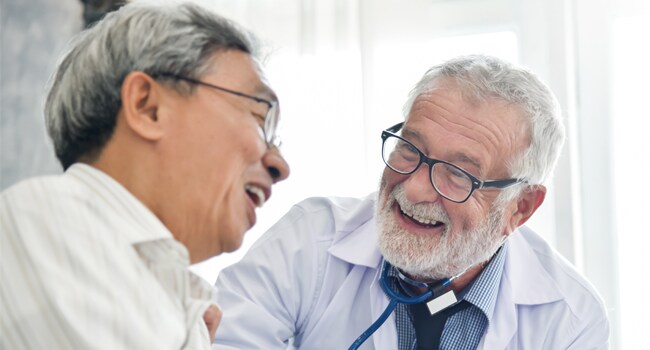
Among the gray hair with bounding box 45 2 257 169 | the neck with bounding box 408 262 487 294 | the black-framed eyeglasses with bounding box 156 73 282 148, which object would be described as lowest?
the neck with bounding box 408 262 487 294

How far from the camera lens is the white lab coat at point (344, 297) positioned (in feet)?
5.30

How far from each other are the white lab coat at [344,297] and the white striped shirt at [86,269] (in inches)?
27.5

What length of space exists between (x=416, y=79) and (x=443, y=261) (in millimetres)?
1096

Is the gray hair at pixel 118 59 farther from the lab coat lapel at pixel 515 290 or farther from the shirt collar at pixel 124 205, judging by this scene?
the lab coat lapel at pixel 515 290

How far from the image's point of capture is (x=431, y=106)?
5.45 feet

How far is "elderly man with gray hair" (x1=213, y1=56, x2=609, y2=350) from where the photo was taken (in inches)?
63.4

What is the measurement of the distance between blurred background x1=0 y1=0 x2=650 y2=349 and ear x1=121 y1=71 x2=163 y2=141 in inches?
46.5

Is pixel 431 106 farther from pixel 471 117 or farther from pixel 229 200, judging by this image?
pixel 229 200

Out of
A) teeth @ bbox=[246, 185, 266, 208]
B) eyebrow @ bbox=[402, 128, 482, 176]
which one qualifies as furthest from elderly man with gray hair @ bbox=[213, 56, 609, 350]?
teeth @ bbox=[246, 185, 266, 208]

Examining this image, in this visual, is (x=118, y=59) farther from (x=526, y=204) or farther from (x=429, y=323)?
(x=526, y=204)

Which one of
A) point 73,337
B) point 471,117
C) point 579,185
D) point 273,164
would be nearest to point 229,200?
point 273,164

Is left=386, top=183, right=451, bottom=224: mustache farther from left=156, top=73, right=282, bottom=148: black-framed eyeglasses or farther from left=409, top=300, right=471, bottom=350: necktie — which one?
left=156, top=73, right=282, bottom=148: black-framed eyeglasses

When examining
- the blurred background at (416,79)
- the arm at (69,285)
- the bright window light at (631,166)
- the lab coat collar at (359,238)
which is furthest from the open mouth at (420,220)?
the bright window light at (631,166)

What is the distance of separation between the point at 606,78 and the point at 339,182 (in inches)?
38.7
